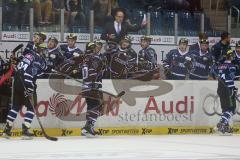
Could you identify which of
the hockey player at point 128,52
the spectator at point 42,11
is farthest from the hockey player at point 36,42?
the hockey player at point 128,52

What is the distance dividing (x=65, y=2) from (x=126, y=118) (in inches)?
137

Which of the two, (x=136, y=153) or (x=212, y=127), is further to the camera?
(x=212, y=127)

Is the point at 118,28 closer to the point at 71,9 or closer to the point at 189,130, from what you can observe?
the point at 71,9

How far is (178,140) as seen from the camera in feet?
46.7

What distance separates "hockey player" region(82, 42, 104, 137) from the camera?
14.8 metres

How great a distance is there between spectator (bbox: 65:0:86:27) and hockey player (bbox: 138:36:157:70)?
1605 millimetres

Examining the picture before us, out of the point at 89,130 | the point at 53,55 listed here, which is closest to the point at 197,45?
the point at 53,55

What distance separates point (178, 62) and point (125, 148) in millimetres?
4746

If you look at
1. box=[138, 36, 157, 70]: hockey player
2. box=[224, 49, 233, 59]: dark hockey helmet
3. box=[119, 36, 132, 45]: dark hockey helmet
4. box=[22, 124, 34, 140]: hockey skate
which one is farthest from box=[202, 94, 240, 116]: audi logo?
box=[22, 124, 34, 140]: hockey skate

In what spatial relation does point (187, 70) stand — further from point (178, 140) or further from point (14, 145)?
point (14, 145)

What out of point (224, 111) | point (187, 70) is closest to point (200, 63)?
point (187, 70)

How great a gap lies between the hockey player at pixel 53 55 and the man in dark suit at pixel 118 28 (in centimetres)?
143

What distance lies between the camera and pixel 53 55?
1538 centimetres

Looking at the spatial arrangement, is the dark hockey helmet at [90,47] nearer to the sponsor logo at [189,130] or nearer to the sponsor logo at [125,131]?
the sponsor logo at [125,131]
